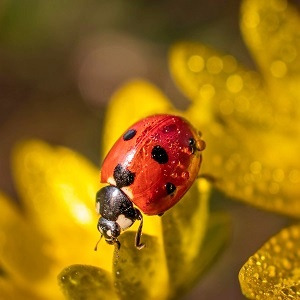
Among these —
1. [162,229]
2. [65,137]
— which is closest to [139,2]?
[65,137]

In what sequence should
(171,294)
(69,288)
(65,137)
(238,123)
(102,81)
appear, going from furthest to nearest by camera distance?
1. (102,81)
2. (65,137)
3. (238,123)
4. (171,294)
5. (69,288)

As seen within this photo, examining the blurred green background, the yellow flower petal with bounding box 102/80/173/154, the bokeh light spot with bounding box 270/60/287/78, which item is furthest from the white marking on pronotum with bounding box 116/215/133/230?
the blurred green background

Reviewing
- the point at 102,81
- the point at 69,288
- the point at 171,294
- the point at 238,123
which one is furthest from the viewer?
the point at 102,81

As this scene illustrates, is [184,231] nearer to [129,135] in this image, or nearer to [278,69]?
[129,135]

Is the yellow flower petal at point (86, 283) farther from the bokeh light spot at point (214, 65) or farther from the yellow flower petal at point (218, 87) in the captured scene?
the bokeh light spot at point (214, 65)

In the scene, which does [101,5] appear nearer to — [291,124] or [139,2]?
[139,2]

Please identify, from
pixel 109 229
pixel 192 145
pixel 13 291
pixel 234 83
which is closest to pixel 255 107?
pixel 234 83
